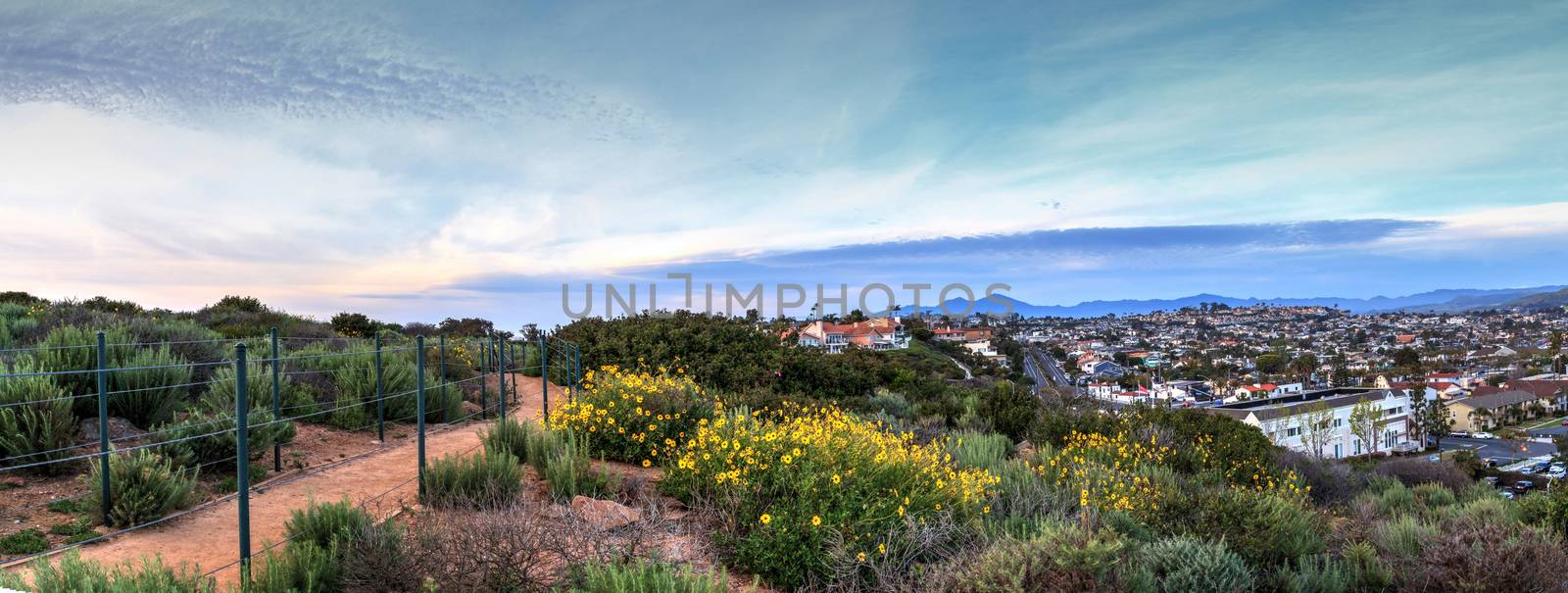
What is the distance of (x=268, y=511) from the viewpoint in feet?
22.3

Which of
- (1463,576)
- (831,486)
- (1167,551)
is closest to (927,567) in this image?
(831,486)

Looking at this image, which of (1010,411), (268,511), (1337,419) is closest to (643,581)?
(268,511)

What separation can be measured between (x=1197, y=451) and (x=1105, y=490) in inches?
182

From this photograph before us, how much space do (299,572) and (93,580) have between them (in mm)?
921

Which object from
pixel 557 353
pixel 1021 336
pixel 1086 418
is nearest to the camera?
pixel 1086 418

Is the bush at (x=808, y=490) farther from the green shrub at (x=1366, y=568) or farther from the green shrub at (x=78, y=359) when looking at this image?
the green shrub at (x=78, y=359)

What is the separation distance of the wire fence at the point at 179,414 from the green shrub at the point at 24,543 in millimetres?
75

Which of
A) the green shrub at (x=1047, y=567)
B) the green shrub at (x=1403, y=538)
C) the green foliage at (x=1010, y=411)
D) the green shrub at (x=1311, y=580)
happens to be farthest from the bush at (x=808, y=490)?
the green foliage at (x=1010, y=411)

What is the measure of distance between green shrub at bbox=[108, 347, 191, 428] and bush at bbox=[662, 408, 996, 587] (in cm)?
599

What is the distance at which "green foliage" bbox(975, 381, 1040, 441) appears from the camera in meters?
13.7

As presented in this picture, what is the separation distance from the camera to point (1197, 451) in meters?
11.1

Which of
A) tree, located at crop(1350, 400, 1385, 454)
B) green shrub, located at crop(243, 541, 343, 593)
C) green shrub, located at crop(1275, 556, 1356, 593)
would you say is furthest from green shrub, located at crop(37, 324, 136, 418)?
tree, located at crop(1350, 400, 1385, 454)

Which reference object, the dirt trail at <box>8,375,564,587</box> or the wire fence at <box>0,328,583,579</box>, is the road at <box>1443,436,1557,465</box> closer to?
the wire fence at <box>0,328,583,579</box>

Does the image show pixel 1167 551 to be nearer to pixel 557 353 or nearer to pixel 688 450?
pixel 688 450
